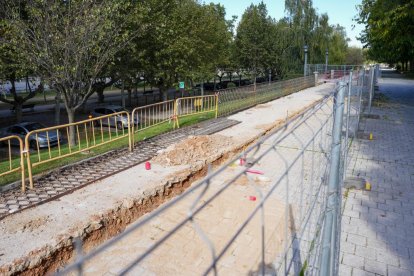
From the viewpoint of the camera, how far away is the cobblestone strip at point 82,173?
7.02 m

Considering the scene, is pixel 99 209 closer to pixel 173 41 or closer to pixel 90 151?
pixel 90 151

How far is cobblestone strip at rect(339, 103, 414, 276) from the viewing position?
489 centimetres

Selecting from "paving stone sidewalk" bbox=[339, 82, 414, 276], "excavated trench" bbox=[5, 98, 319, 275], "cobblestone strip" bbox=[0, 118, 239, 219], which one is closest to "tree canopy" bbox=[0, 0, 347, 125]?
"cobblestone strip" bbox=[0, 118, 239, 219]

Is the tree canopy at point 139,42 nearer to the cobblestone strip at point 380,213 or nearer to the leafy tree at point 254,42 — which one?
the leafy tree at point 254,42

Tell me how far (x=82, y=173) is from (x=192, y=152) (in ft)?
10.5

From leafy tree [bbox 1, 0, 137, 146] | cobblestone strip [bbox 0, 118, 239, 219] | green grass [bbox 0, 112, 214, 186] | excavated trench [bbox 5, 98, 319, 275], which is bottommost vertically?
excavated trench [bbox 5, 98, 319, 275]

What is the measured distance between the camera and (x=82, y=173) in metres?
8.63

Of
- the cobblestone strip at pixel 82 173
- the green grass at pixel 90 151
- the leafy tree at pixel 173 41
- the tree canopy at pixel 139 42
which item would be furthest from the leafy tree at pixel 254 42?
the cobblestone strip at pixel 82 173

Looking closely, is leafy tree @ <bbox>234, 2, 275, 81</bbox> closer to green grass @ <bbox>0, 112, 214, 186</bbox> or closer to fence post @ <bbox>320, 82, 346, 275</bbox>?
green grass @ <bbox>0, 112, 214, 186</bbox>

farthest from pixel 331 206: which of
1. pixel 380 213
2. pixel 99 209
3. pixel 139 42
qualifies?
pixel 139 42

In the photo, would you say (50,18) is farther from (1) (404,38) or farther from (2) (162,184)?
(1) (404,38)

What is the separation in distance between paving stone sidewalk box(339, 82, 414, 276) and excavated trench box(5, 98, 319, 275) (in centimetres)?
225

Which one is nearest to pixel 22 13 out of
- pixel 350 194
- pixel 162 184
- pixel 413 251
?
pixel 162 184

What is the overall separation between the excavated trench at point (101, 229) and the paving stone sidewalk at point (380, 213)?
225 cm
